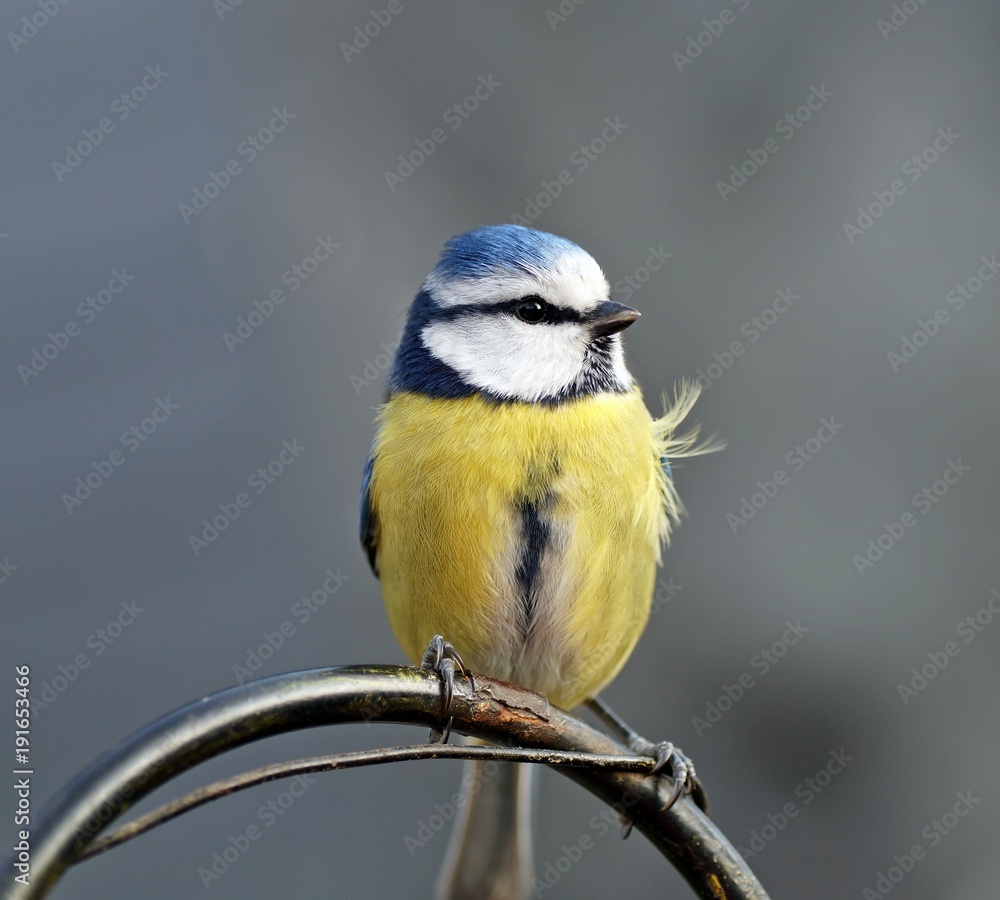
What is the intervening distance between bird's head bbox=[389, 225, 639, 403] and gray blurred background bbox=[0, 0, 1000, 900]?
0.85m

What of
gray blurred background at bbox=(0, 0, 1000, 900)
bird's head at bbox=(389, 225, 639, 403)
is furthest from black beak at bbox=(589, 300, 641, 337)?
gray blurred background at bbox=(0, 0, 1000, 900)

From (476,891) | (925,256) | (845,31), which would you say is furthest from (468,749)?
→ (845,31)

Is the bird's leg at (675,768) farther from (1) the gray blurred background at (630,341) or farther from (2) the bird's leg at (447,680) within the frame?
(1) the gray blurred background at (630,341)

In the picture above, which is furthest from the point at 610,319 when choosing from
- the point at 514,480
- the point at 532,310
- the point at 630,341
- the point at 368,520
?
the point at 630,341

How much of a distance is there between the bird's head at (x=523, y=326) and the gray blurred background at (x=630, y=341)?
2.79 feet

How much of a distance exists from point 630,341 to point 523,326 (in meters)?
0.70

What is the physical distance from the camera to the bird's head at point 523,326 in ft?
5.43

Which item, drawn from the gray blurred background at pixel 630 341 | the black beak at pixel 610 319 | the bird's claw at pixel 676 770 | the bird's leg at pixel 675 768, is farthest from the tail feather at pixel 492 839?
the black beak at pixel 610 319

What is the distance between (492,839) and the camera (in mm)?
1869

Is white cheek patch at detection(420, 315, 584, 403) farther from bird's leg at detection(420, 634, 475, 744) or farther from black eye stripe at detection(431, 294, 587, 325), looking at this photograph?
bird's leg at detection(420, 634, 475, 744)

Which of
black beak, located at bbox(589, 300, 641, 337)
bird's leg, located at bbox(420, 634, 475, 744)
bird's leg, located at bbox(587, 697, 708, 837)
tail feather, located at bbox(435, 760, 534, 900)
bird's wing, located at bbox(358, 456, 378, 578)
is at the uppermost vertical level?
black beak, located at bbox(589, 300, 641, 337)

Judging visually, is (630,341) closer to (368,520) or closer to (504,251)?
(504,251)

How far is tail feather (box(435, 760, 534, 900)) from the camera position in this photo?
1.79 meters

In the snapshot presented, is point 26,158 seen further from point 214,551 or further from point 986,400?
point 986,400
